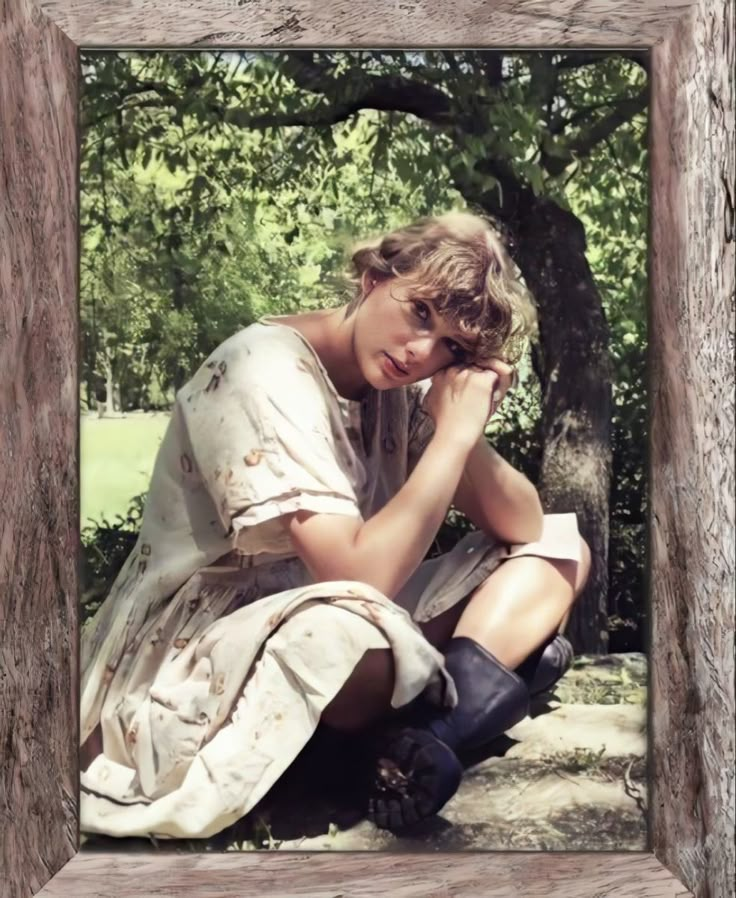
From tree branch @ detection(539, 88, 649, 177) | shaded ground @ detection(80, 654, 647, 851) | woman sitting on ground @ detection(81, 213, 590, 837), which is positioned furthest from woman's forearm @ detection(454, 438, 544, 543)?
tree branch @ detection(539, 88, 649, 177)

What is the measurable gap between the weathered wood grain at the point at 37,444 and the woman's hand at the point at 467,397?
103 cm

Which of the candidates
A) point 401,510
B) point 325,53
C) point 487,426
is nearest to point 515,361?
point 487,426

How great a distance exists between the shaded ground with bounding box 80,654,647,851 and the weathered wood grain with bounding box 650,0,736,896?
0.08 metres

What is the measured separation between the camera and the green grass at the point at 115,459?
407cm

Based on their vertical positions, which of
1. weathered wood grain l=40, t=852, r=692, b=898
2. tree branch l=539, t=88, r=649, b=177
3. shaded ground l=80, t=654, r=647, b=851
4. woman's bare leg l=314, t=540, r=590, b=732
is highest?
tree branch l=539, t=88, r=649, b=177

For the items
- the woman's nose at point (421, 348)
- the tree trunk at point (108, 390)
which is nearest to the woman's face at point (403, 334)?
the woman's nose at point (421, 348)

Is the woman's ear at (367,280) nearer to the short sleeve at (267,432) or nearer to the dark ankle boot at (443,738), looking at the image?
the short sleeve at (267,432)

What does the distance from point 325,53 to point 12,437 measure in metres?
1.40

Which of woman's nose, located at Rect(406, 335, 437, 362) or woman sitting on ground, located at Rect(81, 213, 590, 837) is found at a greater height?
woman's nose, located at Rect(406, 335, 437, 362)

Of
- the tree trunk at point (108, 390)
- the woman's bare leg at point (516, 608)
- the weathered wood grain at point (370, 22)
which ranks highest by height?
the weathered wood grain at point (370, 22)

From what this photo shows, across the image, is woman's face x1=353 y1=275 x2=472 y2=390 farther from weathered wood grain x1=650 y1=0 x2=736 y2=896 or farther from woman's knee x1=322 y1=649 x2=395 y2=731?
woman's knee x1=322 y1=649 x2=395 y2=731

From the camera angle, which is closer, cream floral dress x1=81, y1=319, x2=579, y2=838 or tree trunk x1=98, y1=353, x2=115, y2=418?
cream floral dress x1=81, y1=319, x2=579, y2=838

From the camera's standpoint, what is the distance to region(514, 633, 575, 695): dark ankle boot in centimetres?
406

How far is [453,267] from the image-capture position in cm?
403
